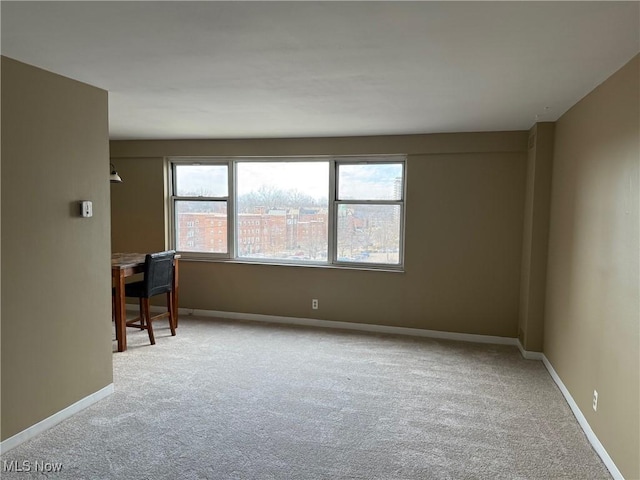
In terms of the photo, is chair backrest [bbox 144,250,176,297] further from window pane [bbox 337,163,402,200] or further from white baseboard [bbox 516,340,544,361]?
white baseboard [bbox 516,340,544,361]

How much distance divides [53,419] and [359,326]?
3102mm

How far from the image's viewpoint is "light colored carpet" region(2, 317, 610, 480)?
2375 millimetres

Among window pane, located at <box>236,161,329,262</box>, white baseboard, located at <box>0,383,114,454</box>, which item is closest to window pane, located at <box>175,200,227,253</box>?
window pane, located at <box>236,161,329,262</box>

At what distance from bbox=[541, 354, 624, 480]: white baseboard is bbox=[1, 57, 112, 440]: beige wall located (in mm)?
3215

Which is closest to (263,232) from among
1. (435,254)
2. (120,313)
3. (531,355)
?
(120,313)

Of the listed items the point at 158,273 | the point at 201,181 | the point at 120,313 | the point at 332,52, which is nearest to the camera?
the point at 332,52

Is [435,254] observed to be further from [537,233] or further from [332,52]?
[332,52]

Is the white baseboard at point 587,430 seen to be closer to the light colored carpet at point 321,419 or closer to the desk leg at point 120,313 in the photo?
the light colored carpet at point 321,419

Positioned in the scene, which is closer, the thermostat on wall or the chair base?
the thermostat on wall

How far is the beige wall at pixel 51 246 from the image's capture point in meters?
2.46

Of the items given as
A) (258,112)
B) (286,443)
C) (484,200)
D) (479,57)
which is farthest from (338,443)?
(484,200)

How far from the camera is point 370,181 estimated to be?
16.4ft

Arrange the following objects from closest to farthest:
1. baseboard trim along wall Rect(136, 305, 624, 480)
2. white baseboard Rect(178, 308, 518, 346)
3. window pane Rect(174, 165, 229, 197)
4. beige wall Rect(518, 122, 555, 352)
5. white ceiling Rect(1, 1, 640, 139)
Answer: white ceiling Rect(1, 1, 640, 139) < baseboard trim along wall Rect(136, 305, 624, 480) < beige wall Rect(518, 122, 555, 352) < white baseboard Rect(178, 308, 518, 346) < window pane Rect(174, 165, 229, 197)

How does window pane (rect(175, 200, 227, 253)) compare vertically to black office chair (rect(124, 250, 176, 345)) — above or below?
above
